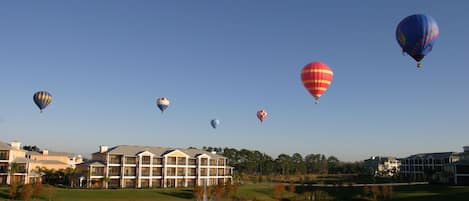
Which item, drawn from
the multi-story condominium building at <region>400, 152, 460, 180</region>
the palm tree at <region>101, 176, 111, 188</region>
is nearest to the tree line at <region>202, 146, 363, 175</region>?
the multi-story condominium building at <region>400, 152, 460, 180</region>

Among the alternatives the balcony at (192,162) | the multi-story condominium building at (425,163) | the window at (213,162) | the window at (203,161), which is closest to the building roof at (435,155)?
the multi-story condominium building at (425,163)

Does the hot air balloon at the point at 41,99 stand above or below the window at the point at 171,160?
above

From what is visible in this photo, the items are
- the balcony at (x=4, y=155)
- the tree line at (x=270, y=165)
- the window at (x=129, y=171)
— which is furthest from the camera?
the tree line at (x=270, y=165)

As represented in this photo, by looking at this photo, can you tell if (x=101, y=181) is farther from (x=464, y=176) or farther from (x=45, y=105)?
(x=464, y=176)

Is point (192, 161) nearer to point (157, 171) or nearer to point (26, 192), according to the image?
point (157, 171)

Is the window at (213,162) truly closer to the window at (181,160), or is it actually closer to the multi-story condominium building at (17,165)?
the window at (181,160)

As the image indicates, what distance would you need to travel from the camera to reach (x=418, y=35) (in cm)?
3425

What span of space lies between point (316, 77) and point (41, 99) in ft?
132

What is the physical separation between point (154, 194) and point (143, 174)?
500 inches

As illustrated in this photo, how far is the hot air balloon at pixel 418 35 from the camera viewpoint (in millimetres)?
34188

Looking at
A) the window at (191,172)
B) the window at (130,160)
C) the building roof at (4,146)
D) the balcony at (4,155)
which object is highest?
the building roof at (4,146)

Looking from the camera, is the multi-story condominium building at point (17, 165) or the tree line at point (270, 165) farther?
the tree line at point (270, 165)

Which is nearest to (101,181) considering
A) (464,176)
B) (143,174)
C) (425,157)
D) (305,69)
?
(143,174)

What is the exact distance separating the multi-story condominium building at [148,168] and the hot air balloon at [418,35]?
4890 cm
